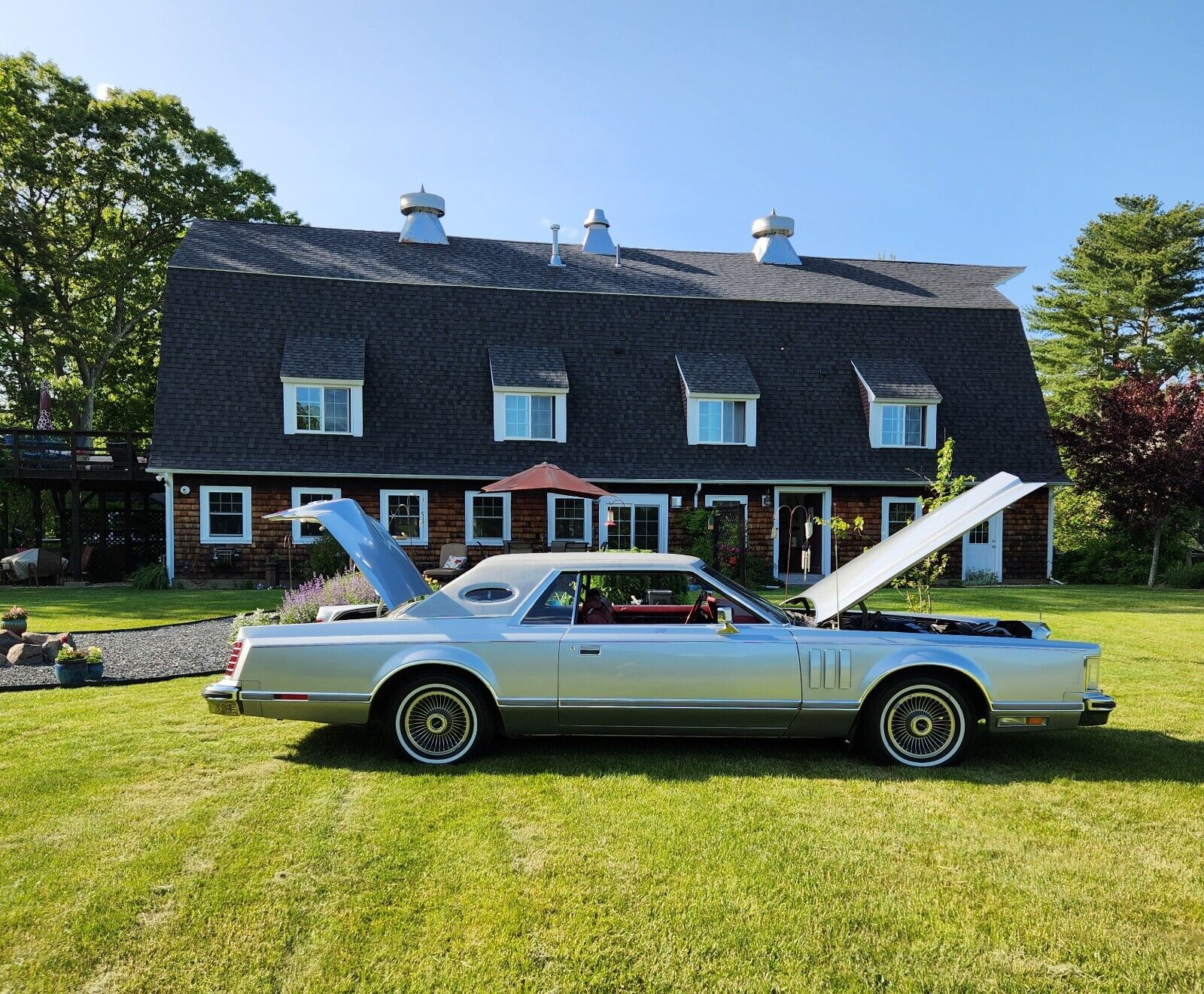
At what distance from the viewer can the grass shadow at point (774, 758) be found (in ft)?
17.0

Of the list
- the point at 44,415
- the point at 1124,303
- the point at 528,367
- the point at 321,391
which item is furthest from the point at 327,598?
the point at 1124,303

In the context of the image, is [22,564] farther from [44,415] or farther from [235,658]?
[235,658]

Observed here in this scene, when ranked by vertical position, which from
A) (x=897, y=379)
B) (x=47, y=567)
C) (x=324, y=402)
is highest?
(x=897, y=379)

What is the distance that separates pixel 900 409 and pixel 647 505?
283 inches

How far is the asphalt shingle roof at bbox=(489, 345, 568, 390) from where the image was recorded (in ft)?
63.6

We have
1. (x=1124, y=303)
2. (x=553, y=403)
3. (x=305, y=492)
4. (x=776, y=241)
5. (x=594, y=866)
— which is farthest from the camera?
(x=1124, y=303)

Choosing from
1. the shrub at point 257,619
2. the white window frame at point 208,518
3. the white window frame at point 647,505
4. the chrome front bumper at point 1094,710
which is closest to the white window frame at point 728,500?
→ the white window frame at point 647,505

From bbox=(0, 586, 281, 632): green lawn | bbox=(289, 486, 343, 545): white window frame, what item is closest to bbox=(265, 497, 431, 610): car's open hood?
bbox=(0, 586, 281, 632): green lawn

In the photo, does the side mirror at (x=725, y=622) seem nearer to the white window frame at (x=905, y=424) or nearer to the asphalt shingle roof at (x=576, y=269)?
the white window frame at (x=905, y=424)

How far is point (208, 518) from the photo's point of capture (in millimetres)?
18156

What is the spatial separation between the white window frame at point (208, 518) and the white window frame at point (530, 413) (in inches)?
233

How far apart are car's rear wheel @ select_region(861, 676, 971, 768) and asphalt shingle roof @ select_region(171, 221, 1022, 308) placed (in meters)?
17.9

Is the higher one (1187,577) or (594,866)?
(1187,577)

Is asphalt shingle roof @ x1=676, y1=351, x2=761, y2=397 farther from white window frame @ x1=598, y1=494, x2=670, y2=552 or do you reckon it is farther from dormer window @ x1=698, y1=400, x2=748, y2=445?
white window frame @ x1=598, y1=494, x2=670, y2=552
